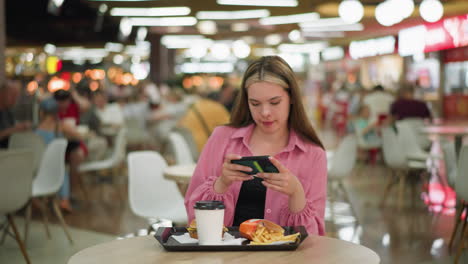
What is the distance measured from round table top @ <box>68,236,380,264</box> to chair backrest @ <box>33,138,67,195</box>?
380 cm

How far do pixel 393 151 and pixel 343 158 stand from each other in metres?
1.35

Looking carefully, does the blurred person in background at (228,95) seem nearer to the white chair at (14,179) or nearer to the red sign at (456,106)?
the white chair at (14,179)

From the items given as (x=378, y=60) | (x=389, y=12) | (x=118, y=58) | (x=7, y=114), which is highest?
(x=389, y=12)

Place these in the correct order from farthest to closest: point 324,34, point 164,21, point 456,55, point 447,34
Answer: point 324,34 < point 456,55 < point 164,21 < point 447,34

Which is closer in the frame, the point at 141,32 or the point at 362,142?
the point at 362,142

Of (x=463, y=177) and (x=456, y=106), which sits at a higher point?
(x=463, y=177)

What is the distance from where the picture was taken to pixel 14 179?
463 cm

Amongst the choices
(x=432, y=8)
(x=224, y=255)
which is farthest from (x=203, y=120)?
(x=432, y=8)

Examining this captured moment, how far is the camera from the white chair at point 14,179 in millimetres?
4551

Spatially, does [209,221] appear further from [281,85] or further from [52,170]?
[52,170]

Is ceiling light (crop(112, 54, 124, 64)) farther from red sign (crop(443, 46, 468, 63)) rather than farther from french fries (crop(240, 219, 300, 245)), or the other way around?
french fries (crop(240, 219, 300, 245))

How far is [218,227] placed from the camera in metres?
1.95

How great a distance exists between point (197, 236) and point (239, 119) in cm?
75

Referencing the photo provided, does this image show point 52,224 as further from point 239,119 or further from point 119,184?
point 239,119
